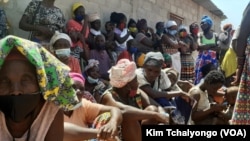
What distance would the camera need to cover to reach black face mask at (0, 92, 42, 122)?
6.98 ft

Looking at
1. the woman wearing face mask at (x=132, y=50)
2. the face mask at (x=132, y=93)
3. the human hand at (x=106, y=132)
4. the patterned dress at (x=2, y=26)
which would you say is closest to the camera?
the human hand at (x=106, y=132)

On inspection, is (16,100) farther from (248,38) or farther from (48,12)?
(48,12)

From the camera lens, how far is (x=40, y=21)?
5348 mm

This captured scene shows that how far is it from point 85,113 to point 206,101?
2037mm

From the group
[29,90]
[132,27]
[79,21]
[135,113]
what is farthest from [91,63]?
[29,90]

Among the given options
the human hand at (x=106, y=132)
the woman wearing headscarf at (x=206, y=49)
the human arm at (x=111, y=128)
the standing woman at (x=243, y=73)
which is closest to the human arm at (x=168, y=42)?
the woman wearing headscarf at (x=206, y=49)

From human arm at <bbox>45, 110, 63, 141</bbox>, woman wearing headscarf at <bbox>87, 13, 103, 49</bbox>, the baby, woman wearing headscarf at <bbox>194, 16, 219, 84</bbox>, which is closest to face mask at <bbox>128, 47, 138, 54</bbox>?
woman wearing headscarf at <bbox>87, 13, 103, 49</bbox>

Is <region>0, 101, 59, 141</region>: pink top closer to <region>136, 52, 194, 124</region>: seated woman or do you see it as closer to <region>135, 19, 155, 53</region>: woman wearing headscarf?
<region>136, 52, 194, 124</region>: seated woman

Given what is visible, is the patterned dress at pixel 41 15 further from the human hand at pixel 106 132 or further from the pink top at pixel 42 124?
the pink top at pixel 42 124

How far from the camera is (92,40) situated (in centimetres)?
670

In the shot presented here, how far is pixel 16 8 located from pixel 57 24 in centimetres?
76

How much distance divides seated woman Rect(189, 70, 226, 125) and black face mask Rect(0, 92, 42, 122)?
3096 millimetres

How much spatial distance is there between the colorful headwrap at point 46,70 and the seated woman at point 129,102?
1671mm

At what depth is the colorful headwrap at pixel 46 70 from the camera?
2.07m
